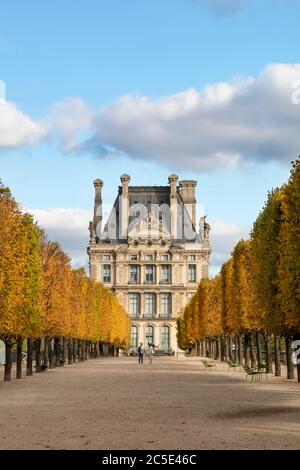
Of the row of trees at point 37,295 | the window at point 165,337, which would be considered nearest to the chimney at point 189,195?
the window at point 165,337

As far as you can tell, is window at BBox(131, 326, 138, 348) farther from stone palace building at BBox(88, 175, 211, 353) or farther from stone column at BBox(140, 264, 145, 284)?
stone column at BBox(140, 264, 145, 284)

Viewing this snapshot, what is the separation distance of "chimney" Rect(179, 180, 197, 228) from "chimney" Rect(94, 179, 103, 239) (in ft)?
55.7

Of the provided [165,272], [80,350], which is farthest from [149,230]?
[80,350]

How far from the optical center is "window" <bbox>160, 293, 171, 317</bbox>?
567ft

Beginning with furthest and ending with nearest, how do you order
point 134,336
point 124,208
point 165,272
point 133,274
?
point 124,208 → point 133,274 → point 165,272 → point 134,336

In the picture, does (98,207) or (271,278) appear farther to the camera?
(98,207)

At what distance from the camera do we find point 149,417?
75.9 feet

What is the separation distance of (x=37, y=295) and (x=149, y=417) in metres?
27.4

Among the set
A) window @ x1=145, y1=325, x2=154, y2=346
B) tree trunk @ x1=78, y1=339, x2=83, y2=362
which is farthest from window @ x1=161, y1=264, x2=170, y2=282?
tree trunk @ x1=78, y1=339, x2=83, y2=362

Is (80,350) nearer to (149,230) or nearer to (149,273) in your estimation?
(149,230)

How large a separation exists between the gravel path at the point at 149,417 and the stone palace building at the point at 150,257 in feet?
439

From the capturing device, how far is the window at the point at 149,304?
173000 mm

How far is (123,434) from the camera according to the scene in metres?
19.0
